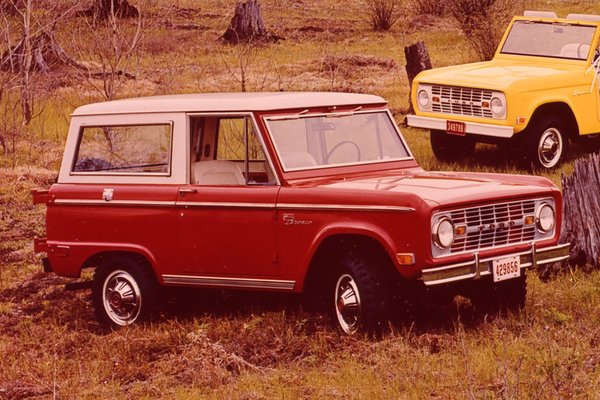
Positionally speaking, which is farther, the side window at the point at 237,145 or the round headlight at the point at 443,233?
the side window at the point at 237,145

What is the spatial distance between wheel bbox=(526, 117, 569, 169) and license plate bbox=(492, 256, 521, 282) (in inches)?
273

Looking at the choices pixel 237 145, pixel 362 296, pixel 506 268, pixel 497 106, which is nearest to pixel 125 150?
pixel 362 296

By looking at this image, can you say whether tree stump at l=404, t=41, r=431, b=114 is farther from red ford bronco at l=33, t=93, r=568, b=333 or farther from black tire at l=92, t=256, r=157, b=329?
black tire at l=92, t=256, r=157, b=329

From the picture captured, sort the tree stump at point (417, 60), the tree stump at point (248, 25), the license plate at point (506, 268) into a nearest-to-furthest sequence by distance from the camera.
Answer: the license plate at point (506, 268), the tree stump at point (417, 60), the tree stump at point (248, 25)

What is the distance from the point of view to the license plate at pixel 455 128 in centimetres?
1472

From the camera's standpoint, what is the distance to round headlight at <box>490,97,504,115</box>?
47.3ft

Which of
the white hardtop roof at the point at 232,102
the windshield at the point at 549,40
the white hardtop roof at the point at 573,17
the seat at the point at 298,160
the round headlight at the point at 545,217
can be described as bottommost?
the round headlight at the point at 545,217

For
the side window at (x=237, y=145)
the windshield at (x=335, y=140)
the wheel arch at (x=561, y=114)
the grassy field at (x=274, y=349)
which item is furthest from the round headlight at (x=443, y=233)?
the wheel arch at (x=561, y=114)

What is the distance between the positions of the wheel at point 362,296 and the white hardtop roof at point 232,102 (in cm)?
130

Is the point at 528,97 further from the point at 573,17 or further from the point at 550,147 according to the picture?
the point at 573,17

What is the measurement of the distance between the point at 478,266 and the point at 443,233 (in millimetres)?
329

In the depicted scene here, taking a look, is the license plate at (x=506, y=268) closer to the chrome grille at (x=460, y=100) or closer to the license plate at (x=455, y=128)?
the chrome grille at (x=460, y=100)

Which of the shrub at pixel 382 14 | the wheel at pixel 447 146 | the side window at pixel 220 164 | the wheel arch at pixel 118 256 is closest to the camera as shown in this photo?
the side window at pixel 220 164

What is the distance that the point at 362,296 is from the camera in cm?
768
